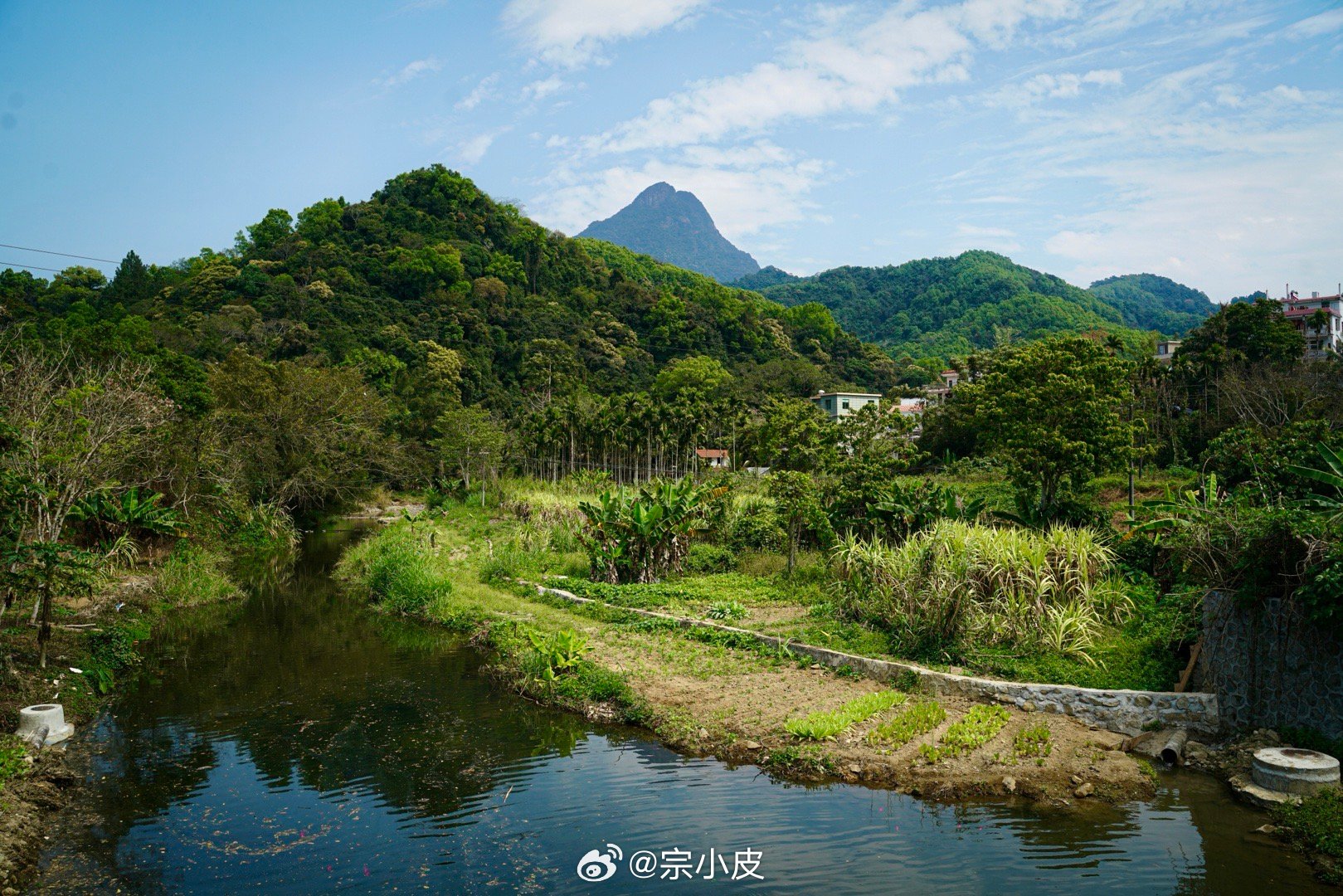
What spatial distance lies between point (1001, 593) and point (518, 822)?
741cm

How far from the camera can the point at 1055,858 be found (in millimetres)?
7355

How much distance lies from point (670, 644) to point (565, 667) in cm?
182

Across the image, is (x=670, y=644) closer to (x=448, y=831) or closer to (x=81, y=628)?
(x=448, y=831)

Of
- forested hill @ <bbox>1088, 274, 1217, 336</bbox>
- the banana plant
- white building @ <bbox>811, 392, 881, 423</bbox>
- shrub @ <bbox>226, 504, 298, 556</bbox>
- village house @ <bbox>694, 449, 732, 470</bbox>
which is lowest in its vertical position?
shrub @ <bbox>226, 504, 298, 556</bbox>

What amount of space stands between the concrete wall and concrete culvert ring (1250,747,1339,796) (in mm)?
735

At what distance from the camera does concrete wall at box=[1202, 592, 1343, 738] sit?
8.68 m

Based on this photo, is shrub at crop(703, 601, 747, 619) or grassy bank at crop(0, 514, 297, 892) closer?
grassy bank at crop(0, 514, 297, 892)

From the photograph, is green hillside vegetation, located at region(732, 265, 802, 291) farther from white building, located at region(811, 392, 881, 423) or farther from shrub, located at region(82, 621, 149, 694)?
shrub, located at region(82, 621, 149, 694)

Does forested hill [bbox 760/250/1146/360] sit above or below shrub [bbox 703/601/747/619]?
above

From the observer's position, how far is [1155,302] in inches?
5027

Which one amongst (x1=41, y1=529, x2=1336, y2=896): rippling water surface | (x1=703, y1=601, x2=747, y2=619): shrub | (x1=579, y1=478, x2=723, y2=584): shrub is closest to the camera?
(x1=41, y1=529, x2=1336, y2=896): rippling water surface

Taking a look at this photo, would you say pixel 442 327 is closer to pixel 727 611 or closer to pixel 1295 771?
pixel 727 611

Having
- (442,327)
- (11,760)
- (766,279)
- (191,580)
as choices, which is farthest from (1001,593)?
(766,279)

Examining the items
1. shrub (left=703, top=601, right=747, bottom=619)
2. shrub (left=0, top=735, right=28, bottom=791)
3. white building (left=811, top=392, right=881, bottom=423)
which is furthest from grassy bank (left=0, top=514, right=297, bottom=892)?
white building (left=811, top=392, right=881, bottom=423)
